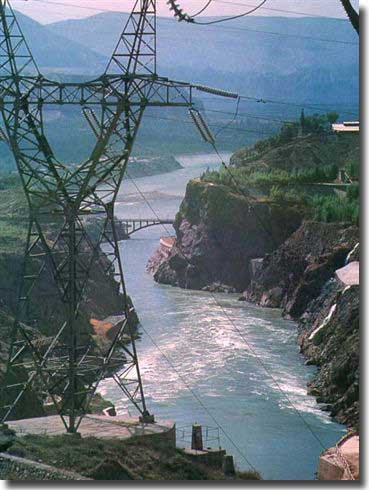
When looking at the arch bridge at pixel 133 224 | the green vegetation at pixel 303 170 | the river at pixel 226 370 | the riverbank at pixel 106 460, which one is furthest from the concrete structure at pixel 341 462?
the arch bridge at pixel 133 224

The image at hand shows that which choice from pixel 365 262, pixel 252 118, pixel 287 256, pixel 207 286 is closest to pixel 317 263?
pixel 287 256

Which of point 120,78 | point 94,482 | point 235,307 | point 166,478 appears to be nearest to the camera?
point 94,482

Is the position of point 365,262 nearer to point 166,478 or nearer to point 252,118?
point 166,478

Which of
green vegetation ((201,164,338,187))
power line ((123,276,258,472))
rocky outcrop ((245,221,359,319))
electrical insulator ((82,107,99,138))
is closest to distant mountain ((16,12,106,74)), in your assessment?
power line ((123,276,258,472))

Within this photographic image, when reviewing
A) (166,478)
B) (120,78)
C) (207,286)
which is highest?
(120,78)

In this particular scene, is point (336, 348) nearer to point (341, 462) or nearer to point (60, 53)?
point (60, 53)

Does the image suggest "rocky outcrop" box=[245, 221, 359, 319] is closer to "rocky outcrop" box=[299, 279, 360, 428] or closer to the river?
the river

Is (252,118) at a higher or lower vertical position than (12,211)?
higher

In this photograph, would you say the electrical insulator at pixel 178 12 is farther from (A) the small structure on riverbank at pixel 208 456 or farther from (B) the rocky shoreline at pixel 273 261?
(B) the rocky shoreline at pixel 273 261
